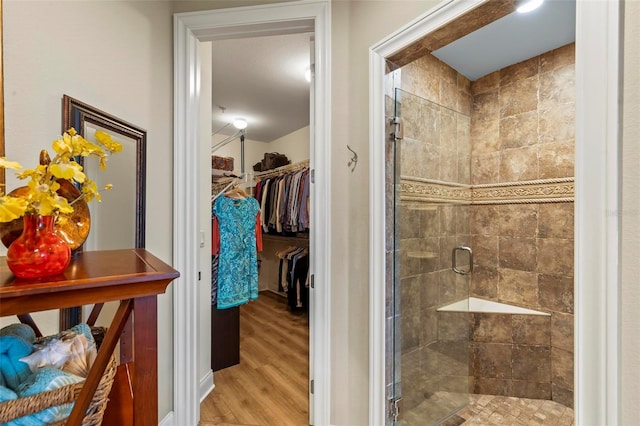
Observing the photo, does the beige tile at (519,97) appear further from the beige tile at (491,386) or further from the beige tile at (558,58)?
the beige tile at (491,386)

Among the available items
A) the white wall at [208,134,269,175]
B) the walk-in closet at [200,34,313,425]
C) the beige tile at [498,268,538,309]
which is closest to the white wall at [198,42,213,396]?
the walk-in closet at [200,34,313,425]

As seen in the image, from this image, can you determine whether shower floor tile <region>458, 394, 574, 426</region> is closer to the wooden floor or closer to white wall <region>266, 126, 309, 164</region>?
the wooden floor

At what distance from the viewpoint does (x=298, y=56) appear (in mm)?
2559

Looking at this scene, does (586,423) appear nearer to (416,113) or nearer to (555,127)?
(416,113)

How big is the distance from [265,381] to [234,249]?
1089 millimetres

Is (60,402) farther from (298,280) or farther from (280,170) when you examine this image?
(280,170)

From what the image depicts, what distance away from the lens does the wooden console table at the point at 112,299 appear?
0.52 m

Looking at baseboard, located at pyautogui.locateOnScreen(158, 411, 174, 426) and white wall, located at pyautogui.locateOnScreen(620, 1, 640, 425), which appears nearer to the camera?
white wall, located at pyautogui.locateOnScreen(620, 1, 640, 425)

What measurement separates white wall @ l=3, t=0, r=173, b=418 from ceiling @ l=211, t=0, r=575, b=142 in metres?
0.97

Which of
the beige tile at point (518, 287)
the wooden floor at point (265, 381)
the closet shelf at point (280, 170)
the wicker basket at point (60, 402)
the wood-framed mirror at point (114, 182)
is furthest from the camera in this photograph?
the closet shelf at point (280, 170)

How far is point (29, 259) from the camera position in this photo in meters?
0.56

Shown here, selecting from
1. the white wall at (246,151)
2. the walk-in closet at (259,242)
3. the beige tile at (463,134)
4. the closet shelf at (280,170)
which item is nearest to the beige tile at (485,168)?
the beige tile at (463,134)

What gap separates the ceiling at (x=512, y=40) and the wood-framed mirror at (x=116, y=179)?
2050 mm

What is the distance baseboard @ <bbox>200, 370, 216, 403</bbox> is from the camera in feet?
6.66
